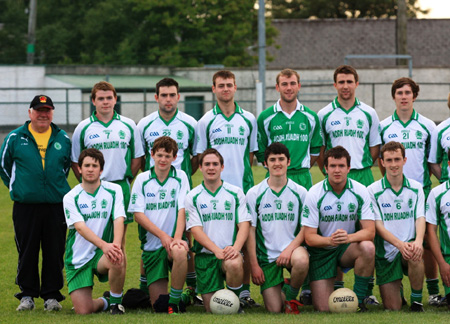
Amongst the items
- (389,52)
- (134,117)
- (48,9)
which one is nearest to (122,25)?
(48,9)

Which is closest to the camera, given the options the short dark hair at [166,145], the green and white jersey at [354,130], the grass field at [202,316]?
the grass field at [202,316]

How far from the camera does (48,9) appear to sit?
40500mm

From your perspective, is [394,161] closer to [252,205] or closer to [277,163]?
[277,163]

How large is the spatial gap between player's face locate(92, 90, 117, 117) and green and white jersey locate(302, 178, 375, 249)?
218cm

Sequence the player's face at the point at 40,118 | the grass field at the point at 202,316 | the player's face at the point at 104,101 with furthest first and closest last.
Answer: the player's face at the point at 104,101, the player's face at the point at 40,118, the grass field at the point at 202,316

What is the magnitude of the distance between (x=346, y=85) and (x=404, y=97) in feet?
1.91

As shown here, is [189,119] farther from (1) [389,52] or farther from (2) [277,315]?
(1) [389,52]

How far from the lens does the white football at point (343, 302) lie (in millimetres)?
6492

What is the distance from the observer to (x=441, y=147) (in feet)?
24.9

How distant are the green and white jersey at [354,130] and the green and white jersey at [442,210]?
0.96m

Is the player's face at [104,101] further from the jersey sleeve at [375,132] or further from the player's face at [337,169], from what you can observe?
the jersey sleeve at [375,132]

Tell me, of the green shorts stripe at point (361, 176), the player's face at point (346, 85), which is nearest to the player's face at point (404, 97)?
the player's face at point (346, 85)

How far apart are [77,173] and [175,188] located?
3.75ft

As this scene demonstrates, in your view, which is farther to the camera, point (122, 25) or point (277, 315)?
point (122, 25)
